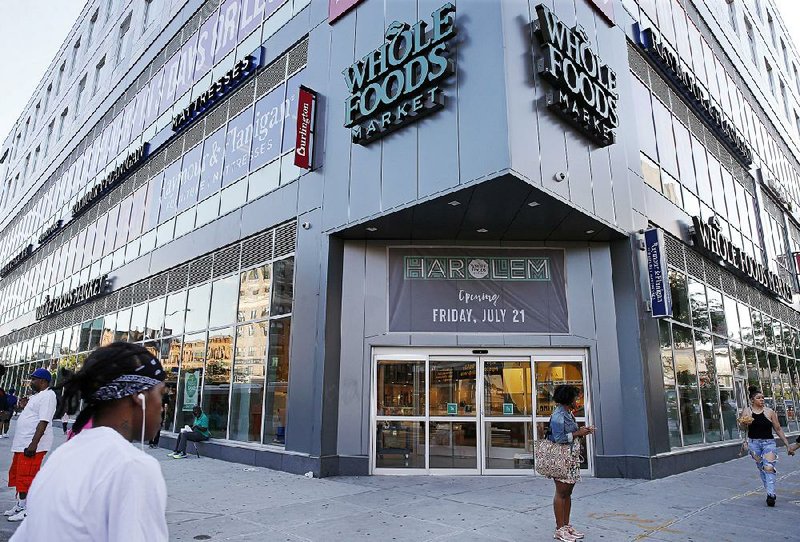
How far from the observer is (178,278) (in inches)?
656

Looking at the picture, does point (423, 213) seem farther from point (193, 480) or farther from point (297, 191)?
point (193, 480)

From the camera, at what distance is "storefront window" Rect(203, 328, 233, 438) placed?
1355 cm

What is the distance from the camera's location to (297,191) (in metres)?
12.7

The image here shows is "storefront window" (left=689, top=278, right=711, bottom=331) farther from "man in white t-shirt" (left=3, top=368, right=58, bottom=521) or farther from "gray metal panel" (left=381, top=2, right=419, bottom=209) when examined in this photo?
"man in white t-shirt" (left=3, top=368, right=58, bottom=521)

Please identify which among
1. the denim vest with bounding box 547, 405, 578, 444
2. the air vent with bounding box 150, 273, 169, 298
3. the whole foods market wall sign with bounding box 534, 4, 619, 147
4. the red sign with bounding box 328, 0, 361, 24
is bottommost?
the denim vest with bounding box 547, 405, 578, 444

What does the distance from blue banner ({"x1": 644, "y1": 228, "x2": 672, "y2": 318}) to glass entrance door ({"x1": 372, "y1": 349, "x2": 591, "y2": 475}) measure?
2.01 metres

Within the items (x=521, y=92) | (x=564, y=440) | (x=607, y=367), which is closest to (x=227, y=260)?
(x=521, y=92)

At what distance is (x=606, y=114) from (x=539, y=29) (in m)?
2.43

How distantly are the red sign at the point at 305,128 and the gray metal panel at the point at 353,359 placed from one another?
2316 millimetres

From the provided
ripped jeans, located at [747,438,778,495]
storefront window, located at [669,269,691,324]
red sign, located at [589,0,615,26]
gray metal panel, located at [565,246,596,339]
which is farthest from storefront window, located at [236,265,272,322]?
ripped jeans, located at [747,438,778,495]

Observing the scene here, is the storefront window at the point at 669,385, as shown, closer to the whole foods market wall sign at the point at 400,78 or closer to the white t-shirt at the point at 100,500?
the whole foods market wall sign at the point at 400,78

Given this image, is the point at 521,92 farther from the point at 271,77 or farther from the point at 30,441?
the point at 30,441

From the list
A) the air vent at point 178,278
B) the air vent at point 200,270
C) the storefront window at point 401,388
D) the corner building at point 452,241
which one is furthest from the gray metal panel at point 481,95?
the air vent at point 178,278

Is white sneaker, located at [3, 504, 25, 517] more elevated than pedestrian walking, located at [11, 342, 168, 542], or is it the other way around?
pedestrian walking, located at [11, 342, 168, 542]
